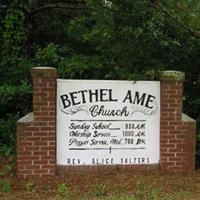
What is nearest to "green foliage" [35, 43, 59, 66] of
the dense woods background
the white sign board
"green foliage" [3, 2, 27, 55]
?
the dense woods background

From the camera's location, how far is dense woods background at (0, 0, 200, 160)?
30.7 feet

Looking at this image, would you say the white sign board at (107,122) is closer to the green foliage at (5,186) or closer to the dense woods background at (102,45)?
the dense woods background at (102,45)

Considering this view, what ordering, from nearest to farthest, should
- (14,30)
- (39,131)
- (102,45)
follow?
(39,131) → (102,45) → (14,30)

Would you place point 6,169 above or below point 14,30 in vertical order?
below

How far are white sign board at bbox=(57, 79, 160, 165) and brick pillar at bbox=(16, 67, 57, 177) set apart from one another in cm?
14

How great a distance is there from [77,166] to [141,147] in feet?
3.44

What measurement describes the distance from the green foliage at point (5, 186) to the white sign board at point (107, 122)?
0.88 meters

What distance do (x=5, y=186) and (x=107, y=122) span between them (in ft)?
6.01

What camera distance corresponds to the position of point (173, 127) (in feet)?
28.3

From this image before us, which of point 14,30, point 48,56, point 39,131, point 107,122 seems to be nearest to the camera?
point 39,131

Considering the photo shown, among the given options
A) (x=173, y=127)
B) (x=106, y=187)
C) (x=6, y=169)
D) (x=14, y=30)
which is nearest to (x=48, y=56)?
(x=14, y=30)

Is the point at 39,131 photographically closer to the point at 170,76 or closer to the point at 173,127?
the point at 173,127

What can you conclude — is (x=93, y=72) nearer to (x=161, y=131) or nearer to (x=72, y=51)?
(x=72, y=51)

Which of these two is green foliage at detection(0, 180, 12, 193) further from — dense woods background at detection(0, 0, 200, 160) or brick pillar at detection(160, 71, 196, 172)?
brick pillar at detection(160, 71, 196, 172)
